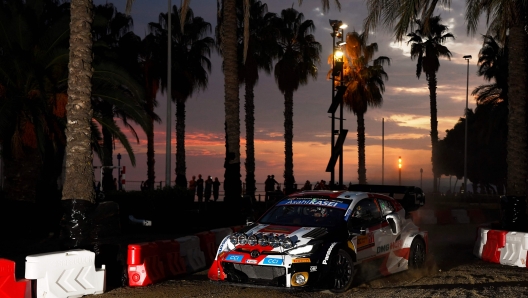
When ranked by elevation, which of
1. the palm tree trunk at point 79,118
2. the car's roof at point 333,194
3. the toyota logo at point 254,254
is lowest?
the toyota logo at point 254,254

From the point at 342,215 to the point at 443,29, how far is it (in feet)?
166

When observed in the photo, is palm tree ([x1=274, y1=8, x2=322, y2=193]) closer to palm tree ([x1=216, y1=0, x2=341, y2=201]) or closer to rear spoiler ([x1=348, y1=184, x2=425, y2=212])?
palm tree ([x1=216, y1=0, x2=341, y2=201])

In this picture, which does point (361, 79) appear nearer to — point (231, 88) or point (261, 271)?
point (231, 88)

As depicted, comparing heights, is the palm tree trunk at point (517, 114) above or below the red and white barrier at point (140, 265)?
above

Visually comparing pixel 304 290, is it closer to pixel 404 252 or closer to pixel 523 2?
pixel 404 252

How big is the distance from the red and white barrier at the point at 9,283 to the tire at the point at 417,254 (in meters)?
6.52

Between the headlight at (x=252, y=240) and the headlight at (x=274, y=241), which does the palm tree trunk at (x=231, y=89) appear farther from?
the headlight at (x=274, y=241)

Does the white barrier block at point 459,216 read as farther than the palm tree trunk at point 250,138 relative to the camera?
No

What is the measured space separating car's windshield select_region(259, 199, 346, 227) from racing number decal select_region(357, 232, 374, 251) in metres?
0.42

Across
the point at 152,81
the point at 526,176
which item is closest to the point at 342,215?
the point at 526,176

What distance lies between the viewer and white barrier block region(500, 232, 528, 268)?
44.8 feet

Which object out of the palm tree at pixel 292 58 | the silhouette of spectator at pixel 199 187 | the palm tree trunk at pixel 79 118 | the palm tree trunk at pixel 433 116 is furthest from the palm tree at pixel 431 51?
the palm tree trunk at pixel 79 118

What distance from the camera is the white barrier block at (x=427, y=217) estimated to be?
26.5 m

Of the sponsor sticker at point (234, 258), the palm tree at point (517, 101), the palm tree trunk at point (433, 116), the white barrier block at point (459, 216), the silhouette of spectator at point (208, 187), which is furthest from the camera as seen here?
the palm tree trunk at point (433, 116)
